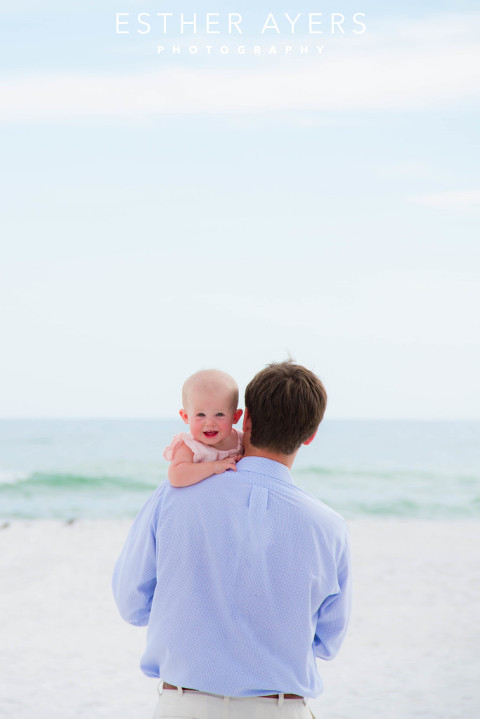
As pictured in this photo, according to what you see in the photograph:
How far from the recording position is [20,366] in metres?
32.3

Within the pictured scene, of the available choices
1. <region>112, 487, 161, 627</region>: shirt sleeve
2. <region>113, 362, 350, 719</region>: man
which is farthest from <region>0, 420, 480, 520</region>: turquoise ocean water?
<region>113, 362, 350, 719</region>: man

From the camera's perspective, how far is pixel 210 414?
1699 mm

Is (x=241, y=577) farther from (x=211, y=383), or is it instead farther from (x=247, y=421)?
(x=211, y=383)

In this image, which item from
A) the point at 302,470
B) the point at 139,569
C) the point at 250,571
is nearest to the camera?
the point at 250,571

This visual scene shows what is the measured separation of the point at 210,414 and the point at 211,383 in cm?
6

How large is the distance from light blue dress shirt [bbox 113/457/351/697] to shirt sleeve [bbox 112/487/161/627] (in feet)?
0.06

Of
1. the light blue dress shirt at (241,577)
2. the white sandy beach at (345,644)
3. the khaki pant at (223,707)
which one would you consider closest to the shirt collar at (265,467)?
the light blue dress shirt at (241,577)

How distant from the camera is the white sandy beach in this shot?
3.93 meters

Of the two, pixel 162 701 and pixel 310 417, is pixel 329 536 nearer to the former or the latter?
pixel 310 417

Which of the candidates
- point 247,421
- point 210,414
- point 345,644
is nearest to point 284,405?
point 247,421

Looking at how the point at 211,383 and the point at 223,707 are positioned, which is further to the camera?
the point at 211,383

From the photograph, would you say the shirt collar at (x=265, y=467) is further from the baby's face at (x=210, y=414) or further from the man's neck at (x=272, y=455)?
the baby's face at (x=210, y=414)

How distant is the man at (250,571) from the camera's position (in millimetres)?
1513

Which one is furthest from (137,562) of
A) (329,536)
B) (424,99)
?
(424,99)
